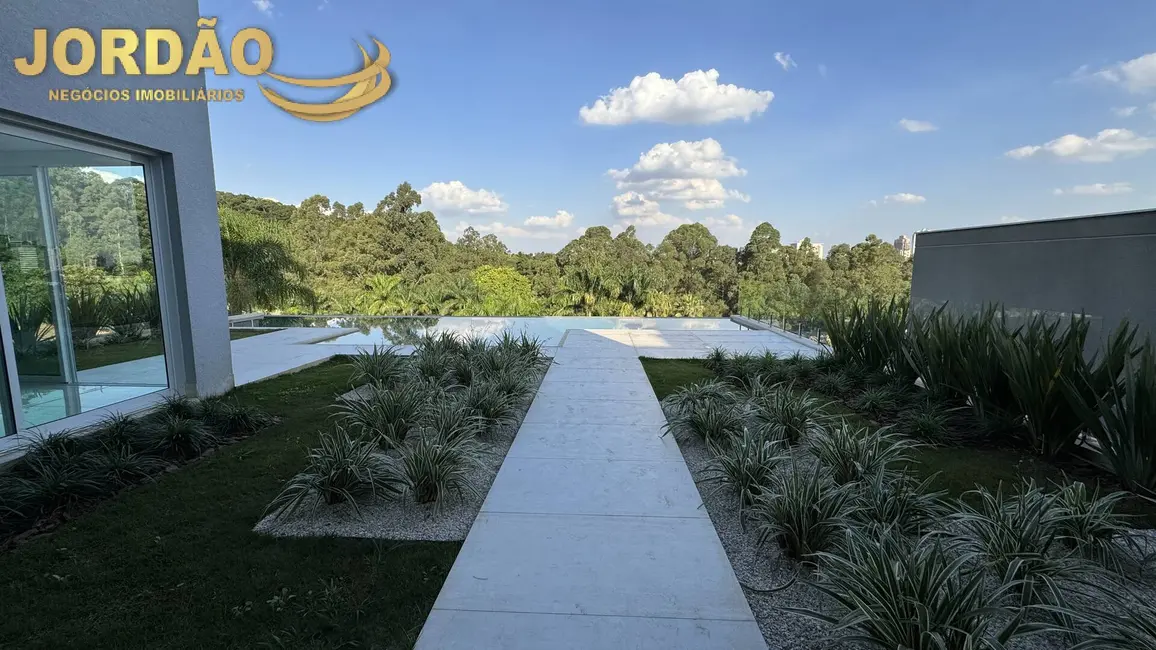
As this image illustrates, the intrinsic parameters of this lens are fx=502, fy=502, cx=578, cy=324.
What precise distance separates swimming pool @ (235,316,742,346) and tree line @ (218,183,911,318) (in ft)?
5.35

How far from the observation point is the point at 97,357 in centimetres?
444

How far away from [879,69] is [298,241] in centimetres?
2629

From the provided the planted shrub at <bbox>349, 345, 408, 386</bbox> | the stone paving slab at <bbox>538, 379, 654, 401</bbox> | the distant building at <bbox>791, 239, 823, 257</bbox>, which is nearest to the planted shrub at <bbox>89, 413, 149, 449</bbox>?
the planted shrub at <bbox>349, 345, 408, 386</bbox>

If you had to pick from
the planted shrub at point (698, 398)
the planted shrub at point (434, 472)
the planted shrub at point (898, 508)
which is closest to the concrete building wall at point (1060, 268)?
the planted shrub at point (898, 508)

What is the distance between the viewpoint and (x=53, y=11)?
141 inches

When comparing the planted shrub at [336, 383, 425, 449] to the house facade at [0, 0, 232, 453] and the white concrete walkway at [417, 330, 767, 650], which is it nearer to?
the white concrete walkway at [417, 330, 767, 650]

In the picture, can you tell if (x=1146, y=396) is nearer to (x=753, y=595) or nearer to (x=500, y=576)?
(x=753, y=595)

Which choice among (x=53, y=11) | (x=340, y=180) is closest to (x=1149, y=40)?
(x=53, y=11)

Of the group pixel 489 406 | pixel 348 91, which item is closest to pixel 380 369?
pixel 489 406

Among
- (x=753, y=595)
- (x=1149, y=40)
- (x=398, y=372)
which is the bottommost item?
(x=753, y=595)

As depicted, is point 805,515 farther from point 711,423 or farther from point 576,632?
point 711,423

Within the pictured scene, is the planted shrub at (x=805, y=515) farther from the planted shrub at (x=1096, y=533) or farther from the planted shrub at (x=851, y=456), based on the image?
the planted shrub at (x=1096, y=533)

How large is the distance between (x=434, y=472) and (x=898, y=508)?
2.49 meters

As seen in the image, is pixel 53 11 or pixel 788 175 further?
pixel 788 175
